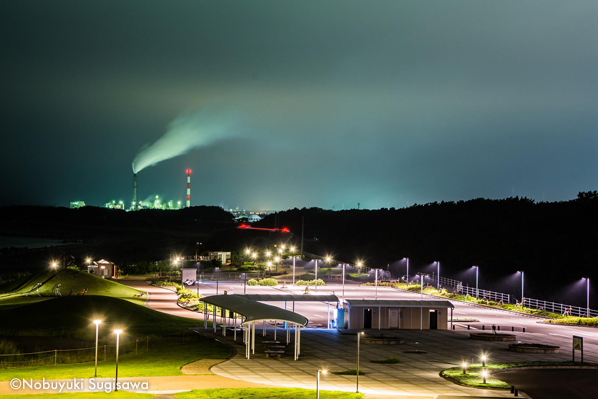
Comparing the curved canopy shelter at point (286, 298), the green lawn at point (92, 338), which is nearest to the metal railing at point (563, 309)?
the curved canopy shelter at point (286, 298)

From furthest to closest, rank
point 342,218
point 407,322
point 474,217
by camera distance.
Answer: point 342,218 → point 474,217 → point 407,322

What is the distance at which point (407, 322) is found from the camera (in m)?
38.5

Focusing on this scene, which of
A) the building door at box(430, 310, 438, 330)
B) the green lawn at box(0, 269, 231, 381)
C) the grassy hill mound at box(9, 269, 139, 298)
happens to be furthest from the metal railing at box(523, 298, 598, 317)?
the grassy hill mound at box(9, 269, 139, 298)

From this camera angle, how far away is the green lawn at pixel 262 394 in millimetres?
19188

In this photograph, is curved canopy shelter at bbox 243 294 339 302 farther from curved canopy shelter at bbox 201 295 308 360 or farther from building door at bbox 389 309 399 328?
curved canopy shelter at bbox 201 295 308 360

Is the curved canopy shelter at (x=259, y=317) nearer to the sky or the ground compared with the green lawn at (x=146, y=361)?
nearer to the sky

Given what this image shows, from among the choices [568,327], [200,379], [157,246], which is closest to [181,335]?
[200,379]

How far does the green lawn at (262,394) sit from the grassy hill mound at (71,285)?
111 ft

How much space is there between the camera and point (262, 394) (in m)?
19.7

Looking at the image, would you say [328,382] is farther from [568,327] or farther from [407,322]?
[568,327]

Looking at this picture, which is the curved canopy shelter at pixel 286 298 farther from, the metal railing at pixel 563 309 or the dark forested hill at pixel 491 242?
the dark forested hill at pixel 491 242

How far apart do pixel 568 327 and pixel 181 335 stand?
83.6 ft

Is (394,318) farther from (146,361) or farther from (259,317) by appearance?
(146,361)

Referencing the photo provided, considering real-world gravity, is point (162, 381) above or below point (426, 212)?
below
